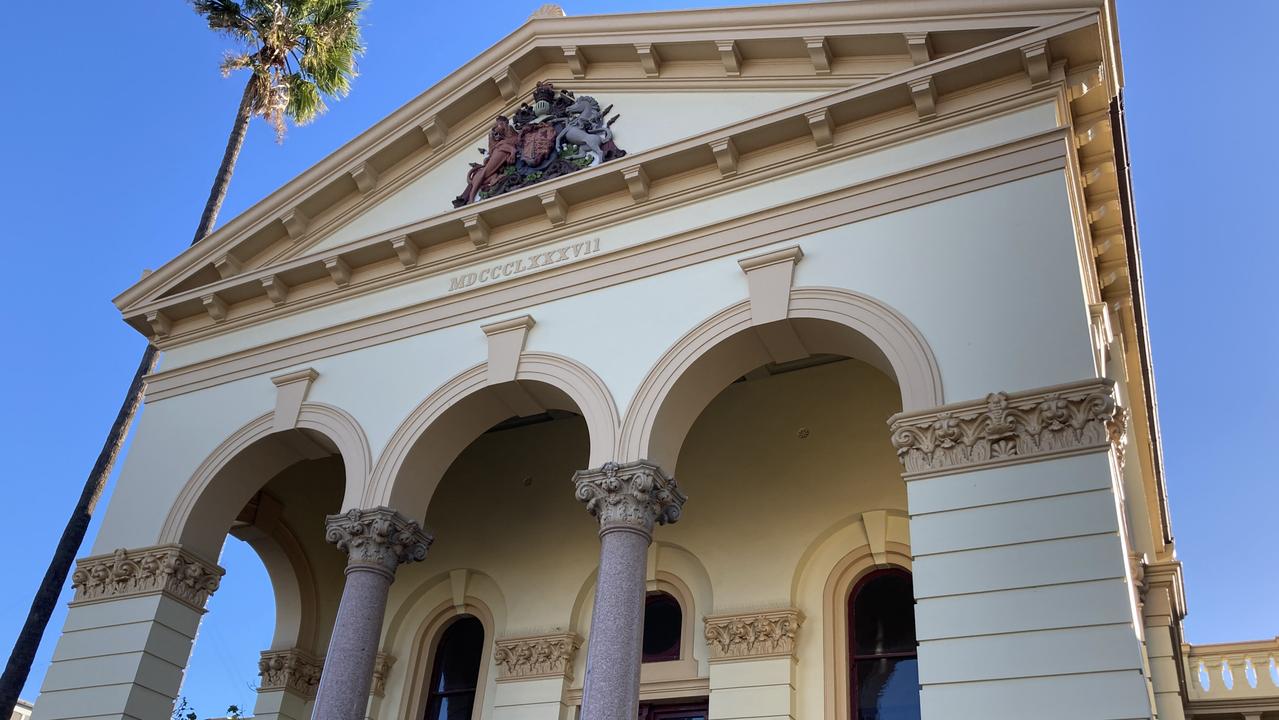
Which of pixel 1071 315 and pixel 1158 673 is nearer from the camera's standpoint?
pixel 1071 315

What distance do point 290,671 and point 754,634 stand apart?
8014 mm

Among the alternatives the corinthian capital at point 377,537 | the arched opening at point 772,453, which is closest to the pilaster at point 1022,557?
the arched opening at point 772,453

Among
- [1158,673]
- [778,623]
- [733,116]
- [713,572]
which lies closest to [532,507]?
[713,572]

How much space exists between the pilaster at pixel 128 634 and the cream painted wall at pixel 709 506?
351 cm

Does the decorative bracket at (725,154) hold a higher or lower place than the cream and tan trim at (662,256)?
higher

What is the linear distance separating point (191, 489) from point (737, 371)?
7.89 meters

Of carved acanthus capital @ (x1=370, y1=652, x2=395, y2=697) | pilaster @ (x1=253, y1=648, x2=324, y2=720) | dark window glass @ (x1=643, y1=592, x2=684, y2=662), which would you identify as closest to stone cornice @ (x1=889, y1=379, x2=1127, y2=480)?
dark window glass @ (x1=643, y1=592, x2=684, y2=662)

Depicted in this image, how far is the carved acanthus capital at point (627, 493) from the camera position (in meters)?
12.0

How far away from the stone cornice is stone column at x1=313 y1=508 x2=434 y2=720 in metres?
6.21

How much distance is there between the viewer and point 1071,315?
34.7 ft

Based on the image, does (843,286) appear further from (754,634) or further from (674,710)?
(674,710)

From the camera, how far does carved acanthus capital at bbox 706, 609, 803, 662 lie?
14.3 meters

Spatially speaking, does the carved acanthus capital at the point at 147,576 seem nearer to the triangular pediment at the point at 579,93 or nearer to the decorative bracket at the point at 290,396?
the decorative bracket at the point at 290,396

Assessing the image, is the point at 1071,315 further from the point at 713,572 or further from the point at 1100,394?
the point at 713,572
